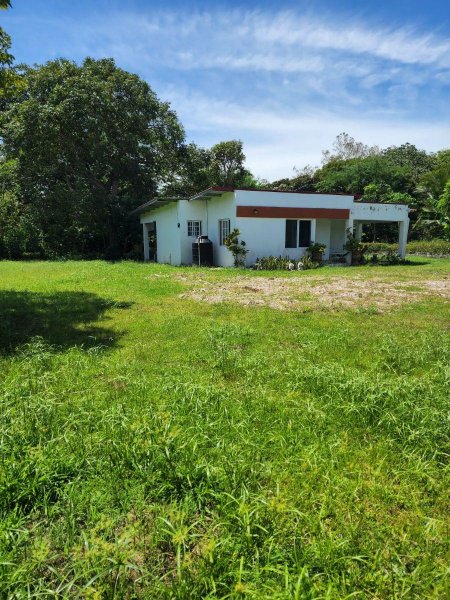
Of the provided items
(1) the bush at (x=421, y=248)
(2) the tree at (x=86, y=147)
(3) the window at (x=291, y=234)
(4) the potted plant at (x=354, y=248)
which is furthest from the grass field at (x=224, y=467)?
(2) the tree at (x=86, y=147)

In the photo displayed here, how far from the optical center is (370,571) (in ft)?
6.00

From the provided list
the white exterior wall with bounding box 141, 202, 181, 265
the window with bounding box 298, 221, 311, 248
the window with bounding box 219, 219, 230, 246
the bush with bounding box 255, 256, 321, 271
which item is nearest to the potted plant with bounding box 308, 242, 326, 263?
the window with bounding box 298, 221, 311, 248

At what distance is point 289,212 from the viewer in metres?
17.4

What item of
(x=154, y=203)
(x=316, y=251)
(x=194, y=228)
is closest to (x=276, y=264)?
(x=316, y=251)

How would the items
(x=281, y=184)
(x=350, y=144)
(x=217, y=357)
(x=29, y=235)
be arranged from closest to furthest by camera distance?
(x=217, y=357)
(x=29, y=235)
(x=281, y=184)
(x=350, y=144)

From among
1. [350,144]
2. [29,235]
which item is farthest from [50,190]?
[350,144]

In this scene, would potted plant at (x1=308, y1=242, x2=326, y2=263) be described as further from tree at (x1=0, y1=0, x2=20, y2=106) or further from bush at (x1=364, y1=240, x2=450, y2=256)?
tree at (x1=0, y1=0, x2=20, y2=106)

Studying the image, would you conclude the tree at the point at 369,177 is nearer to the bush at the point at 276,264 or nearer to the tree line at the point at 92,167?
the tree line at the point at 92,167

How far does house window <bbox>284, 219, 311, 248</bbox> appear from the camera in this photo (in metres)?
18.0

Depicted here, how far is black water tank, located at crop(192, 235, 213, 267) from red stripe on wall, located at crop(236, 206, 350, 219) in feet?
7.39

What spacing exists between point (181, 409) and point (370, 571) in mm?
1779

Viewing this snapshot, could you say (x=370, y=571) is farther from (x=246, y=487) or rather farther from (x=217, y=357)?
(x=217, y=357)

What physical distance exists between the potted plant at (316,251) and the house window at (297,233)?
0.44m

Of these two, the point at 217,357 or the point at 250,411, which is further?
the point at 217,357
